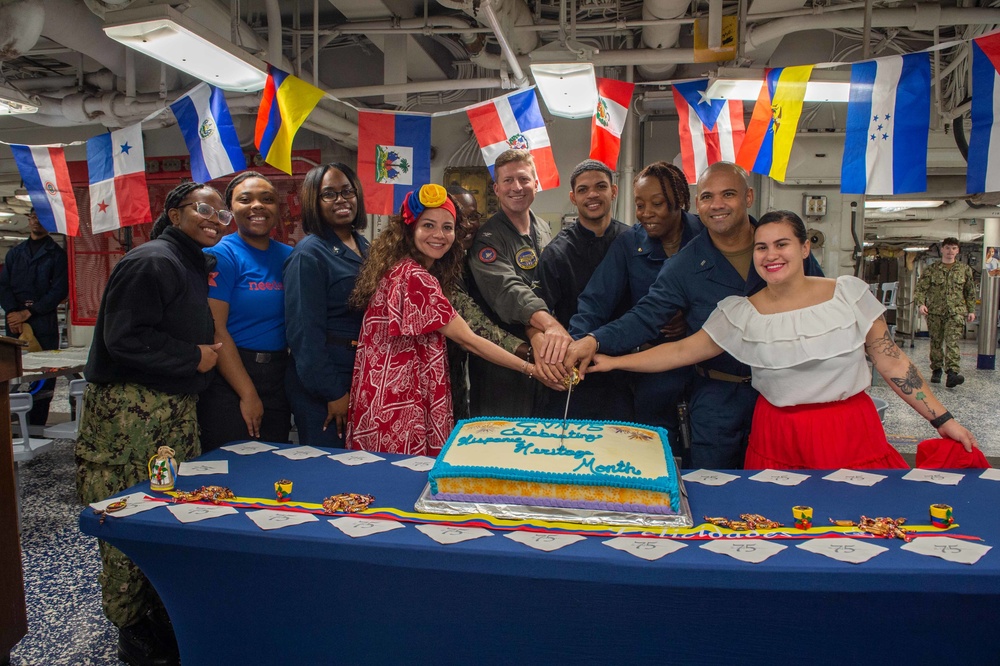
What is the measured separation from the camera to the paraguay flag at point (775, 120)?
3.71 meters

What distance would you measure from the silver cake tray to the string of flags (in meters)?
2.77

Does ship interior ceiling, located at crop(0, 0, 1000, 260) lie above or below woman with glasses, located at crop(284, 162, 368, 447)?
above

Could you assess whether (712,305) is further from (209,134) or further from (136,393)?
(209,134)

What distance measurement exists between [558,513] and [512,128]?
3335 mm

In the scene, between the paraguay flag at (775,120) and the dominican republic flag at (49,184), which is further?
the dominican republic flag at (49,184)

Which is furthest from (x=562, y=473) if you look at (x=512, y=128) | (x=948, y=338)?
(x=948, y=338)

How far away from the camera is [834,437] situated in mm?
2154

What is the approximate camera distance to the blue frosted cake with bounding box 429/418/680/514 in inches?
63.5

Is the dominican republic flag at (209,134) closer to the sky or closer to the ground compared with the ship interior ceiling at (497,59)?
closer to the ground

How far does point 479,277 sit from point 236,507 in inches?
62.7

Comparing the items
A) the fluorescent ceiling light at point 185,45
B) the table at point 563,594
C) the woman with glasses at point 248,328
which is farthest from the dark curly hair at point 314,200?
the table at point 563,594

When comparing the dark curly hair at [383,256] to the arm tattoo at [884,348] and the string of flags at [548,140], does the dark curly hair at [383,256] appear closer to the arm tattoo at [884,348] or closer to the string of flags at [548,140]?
the string of flags at [548,140]

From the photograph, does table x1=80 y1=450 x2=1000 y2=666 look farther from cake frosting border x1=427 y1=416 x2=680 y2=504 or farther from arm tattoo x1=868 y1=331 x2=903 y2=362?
arm tattoo x1=868 y1=331 x2=903 y2=362

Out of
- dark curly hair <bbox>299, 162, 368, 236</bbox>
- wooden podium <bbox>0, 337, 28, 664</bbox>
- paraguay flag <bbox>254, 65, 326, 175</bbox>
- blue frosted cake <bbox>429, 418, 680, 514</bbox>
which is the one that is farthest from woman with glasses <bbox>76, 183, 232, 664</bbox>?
paraguay flag <bbox>254, 65, 326, 175</bbox>
